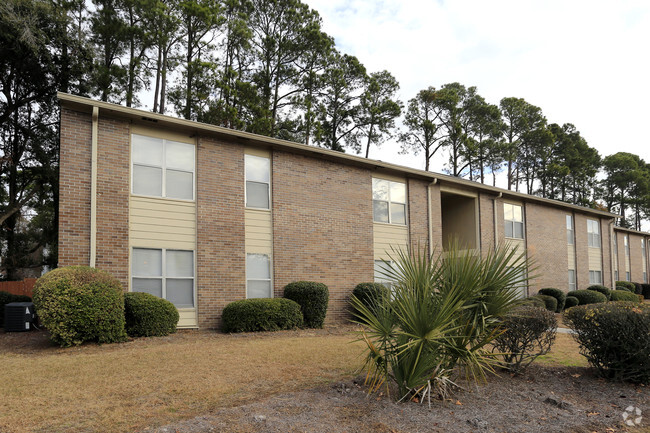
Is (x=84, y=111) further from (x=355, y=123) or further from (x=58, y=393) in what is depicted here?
(x=355, y=123)

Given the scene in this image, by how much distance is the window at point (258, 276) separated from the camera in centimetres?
1379

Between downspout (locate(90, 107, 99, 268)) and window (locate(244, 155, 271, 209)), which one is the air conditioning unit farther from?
window (locate(244, 155, 271, 209))

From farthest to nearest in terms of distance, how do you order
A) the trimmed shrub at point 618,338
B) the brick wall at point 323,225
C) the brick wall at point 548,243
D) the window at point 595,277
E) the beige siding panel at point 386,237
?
the window at point 595,277 < the brick wall at point 548,243 < the beige siding panel at point 386,237 < the brick wall at point 323,225 < the trimmed shrub at point 618,338

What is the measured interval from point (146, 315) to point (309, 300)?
189 inches

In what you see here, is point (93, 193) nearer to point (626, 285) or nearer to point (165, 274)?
point (165, 274)

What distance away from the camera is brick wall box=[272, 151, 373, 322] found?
14.6m

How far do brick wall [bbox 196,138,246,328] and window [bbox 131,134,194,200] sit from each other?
0.31 meters

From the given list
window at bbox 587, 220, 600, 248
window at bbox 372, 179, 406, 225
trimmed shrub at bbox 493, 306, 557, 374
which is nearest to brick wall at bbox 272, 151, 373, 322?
window at bbox 372, 179, 406, 225

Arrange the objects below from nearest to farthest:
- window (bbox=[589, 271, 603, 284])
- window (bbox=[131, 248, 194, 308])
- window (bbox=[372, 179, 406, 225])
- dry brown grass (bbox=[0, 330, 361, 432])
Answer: dry brown grass (bbox=[0, 330, 361, 432]) → window (bbox=[131, 248, 194, 308]) → window (bbox=[372, 179, 406, 225]) → window (bbox=[589, 271, 603, 284])

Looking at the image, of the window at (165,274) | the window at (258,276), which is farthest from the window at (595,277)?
the window at (165,274)

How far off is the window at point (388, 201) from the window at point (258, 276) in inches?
197

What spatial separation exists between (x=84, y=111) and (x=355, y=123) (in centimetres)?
2262

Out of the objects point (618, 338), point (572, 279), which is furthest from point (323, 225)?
point (572, 279)

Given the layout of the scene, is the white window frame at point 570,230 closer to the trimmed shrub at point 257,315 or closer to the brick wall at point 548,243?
the brick wall at point 548,243
